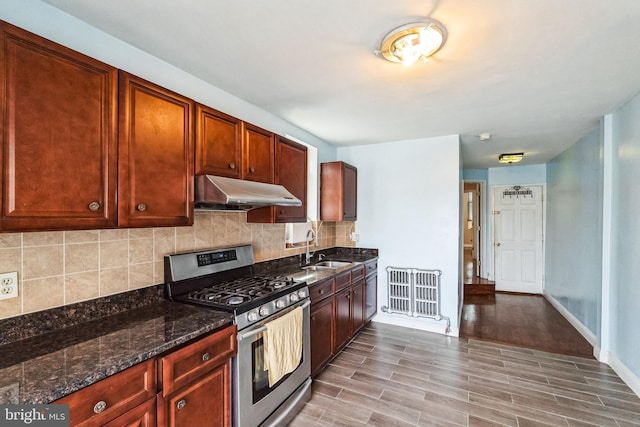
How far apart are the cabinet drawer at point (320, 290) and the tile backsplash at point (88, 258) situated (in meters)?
0.88

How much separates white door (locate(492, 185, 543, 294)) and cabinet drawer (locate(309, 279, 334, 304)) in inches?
186

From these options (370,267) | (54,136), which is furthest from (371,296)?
(54,136)

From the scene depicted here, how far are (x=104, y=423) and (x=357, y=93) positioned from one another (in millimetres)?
2558

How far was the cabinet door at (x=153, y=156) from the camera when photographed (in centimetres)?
150

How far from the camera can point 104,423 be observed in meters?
1.13

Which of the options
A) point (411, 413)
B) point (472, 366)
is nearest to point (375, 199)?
point (472, 366)

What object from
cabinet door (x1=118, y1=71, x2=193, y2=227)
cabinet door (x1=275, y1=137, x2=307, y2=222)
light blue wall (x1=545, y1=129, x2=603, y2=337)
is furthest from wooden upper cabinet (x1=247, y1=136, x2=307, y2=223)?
light blue wall (x1=545, y1=129, x2=603, y2=337)

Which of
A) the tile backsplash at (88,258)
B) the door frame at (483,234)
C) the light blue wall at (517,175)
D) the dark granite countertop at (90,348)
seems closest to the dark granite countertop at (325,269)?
the tile backsplash at (88,258)

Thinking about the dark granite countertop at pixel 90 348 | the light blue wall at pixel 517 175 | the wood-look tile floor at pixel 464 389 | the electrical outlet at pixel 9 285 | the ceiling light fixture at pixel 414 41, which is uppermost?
the ceiling light fixture at pixel 414 41

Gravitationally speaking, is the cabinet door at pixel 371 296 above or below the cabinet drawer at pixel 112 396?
below

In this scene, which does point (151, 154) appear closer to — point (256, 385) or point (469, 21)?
point (256, 385)

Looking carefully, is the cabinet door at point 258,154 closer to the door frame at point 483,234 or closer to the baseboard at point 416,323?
the baseboard at point 416,323

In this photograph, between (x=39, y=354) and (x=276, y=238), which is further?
(x=276, y=238)

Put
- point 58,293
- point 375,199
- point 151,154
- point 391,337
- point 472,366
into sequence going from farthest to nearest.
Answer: point 375,199, point 391,337, point 472,366, point 151,154, point 58,293
